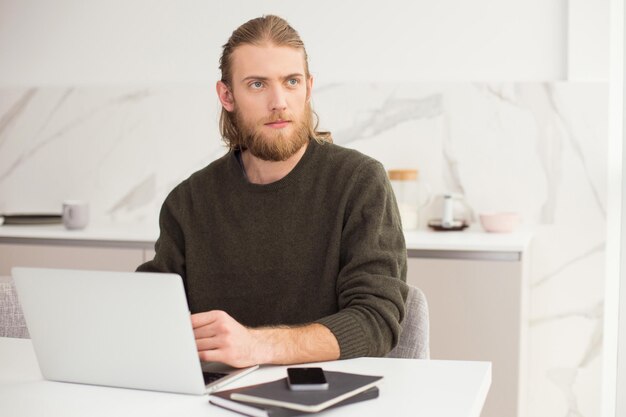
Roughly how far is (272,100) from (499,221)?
1.62 metres

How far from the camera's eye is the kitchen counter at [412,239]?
3100 millimetres

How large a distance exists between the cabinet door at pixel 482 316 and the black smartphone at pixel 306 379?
182 centimetres

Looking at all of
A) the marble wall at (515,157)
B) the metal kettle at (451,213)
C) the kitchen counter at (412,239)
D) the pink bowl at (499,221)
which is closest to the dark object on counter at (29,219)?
the kitchen counter at (412,239)

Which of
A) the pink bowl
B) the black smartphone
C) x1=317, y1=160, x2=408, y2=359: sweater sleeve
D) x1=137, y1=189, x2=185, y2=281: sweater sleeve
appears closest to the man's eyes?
x1=317, y1=160, x2=408, y2=359: sweater sleeve

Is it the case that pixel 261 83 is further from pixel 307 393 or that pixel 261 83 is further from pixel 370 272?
pixel 307 393

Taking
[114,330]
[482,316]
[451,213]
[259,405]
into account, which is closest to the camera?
[259,405]

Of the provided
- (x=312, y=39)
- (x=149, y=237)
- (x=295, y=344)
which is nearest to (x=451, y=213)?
(x=312, y=39)

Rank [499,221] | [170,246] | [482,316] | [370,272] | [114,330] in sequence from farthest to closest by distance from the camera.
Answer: [499,221] → [482,316] → [170,246] → [370,272] → [114,330]

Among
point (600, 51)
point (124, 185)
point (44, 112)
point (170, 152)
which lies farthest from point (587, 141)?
point (44, 112)

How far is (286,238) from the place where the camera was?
202 cm

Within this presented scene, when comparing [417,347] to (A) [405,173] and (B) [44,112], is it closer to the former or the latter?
(A) [405,173]

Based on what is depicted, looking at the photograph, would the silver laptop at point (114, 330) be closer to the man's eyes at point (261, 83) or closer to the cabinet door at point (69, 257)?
the man's eyes at point (261, 83)

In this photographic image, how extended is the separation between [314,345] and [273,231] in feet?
1.61

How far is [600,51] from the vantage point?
11.2ft
